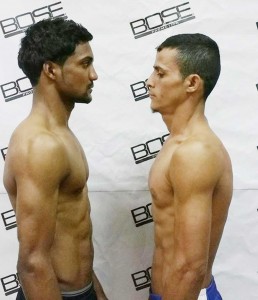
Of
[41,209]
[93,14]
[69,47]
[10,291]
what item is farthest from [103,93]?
[10,291]

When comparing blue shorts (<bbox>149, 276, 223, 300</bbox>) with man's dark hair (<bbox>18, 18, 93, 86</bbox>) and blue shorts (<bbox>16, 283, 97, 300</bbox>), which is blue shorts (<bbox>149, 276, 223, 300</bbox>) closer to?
blue shorts (<bbox>16, 283, 97, 300</bbox>)

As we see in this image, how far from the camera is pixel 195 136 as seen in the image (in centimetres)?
129

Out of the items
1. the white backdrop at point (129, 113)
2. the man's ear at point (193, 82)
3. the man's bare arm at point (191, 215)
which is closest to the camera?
the man's bare arm at point (191, 215)

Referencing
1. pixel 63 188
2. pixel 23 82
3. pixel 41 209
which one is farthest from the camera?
pixel 23 82

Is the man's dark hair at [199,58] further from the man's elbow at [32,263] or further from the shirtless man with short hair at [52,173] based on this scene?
the man's elbow at [32,263]

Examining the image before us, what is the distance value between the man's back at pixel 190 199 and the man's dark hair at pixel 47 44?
0.41 metres

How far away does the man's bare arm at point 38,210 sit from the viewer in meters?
1.20

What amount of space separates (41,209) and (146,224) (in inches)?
28.6

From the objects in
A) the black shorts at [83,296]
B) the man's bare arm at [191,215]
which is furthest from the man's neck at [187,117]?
the black shorts at [83,296]

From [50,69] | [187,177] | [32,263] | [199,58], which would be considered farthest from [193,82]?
[32,263]

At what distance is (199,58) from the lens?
133cm

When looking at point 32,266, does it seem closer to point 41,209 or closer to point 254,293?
point 41,209

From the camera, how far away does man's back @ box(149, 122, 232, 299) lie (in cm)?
119

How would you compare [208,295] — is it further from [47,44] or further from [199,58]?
[47,44]
